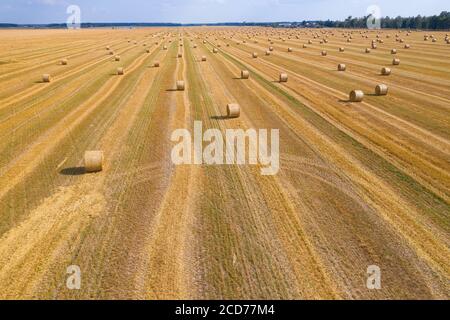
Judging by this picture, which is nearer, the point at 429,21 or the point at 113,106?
the point at 113,106

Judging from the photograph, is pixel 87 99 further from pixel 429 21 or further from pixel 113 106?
pixel 429 21

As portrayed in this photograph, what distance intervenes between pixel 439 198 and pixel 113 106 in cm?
1703

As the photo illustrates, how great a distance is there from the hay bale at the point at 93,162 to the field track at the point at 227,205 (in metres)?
0.44

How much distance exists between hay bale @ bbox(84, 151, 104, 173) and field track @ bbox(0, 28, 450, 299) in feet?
1.44

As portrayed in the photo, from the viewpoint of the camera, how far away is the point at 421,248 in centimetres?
777

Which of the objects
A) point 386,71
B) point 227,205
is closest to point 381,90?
point 386,71

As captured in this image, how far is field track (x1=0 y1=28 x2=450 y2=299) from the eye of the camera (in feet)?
23.0

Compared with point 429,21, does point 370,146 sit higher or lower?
lower

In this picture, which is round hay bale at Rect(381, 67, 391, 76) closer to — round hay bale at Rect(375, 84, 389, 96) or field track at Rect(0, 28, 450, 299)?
round hay bale at Rect(375, 84, 389, 96)

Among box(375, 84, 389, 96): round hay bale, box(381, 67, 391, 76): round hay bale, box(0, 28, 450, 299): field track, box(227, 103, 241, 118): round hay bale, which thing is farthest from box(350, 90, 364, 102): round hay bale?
box(381, 67, 391, 76): round hay bale

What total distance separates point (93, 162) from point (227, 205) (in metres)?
5.11

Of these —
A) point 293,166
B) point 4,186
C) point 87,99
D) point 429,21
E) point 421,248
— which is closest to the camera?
point 421,248
